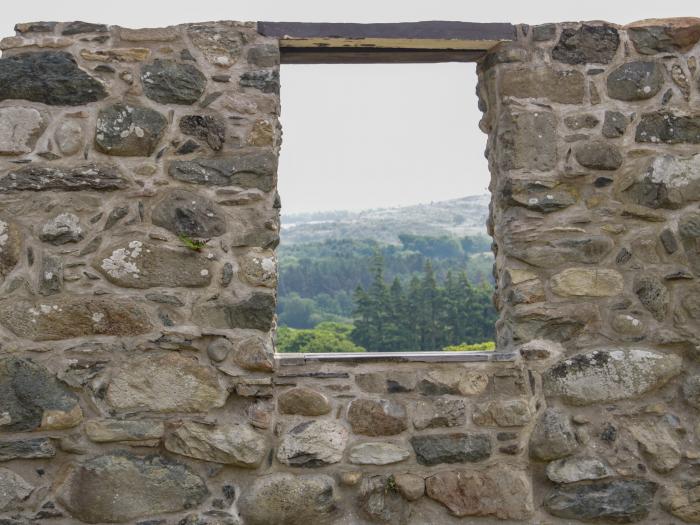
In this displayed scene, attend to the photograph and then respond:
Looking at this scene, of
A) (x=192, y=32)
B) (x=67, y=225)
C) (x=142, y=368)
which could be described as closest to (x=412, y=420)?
(x=142, y=368)

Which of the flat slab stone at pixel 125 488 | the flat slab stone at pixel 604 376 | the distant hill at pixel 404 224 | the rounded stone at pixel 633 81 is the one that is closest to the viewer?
the flat slab stone at pixel 125 488

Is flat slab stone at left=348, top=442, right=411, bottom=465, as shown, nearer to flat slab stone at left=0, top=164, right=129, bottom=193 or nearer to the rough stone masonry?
the rough stone masonry

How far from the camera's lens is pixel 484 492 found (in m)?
3.29

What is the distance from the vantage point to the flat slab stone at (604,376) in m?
3.37

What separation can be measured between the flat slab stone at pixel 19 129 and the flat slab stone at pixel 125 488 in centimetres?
136

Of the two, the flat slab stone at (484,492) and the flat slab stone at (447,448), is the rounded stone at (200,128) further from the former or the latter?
the flat slab stone at (484,492)

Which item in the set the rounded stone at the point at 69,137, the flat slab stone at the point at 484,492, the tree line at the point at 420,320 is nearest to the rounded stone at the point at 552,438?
the flat slab stone at the point at 484,492

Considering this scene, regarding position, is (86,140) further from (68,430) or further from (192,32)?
(68,430)

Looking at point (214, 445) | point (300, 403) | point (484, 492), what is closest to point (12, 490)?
point (214, 445)

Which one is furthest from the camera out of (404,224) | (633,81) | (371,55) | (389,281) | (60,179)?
(404,224)

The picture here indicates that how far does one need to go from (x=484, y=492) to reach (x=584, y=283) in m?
1.02

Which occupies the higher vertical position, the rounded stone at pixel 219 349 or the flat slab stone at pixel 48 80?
the flat slab stone at pixel 48 80

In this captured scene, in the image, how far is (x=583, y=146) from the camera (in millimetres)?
3455

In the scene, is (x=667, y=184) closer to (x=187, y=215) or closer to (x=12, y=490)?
(x=187, y=215)
